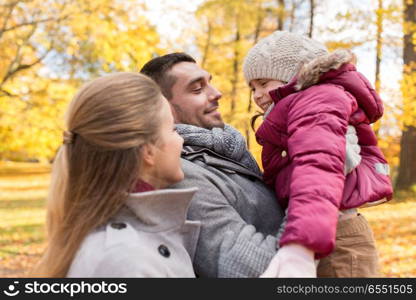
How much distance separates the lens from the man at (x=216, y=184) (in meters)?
1.86

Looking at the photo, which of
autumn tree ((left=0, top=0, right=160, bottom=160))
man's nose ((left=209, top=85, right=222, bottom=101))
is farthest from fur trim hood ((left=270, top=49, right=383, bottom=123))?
autumn tree ((left=0, top=0, right=160, bottom=160))

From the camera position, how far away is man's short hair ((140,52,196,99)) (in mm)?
2515

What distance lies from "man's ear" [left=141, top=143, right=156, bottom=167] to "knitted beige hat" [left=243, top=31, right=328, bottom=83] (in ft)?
3.14

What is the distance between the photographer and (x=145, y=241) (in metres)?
1.73

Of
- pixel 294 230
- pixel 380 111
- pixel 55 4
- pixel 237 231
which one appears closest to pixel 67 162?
pixel 237 231

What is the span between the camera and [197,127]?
2.31 meters

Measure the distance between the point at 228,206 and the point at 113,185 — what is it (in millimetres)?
497

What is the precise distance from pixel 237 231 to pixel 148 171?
15.9 inches

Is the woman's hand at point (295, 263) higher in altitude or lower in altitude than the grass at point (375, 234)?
higher

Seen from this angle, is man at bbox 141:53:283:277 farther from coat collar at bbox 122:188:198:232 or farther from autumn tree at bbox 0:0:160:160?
autumn tree at bbox 0:0:160:160

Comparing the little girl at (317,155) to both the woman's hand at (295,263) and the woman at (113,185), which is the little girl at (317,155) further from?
the woman at (113,185)

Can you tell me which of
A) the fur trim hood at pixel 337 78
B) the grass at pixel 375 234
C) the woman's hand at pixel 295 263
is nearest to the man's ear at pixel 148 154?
the woman's hand at pixel 295 263

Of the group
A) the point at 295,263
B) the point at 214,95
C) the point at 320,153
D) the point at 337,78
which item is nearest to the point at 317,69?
the point at 337,78

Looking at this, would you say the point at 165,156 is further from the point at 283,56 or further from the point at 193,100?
the point at 283,56
